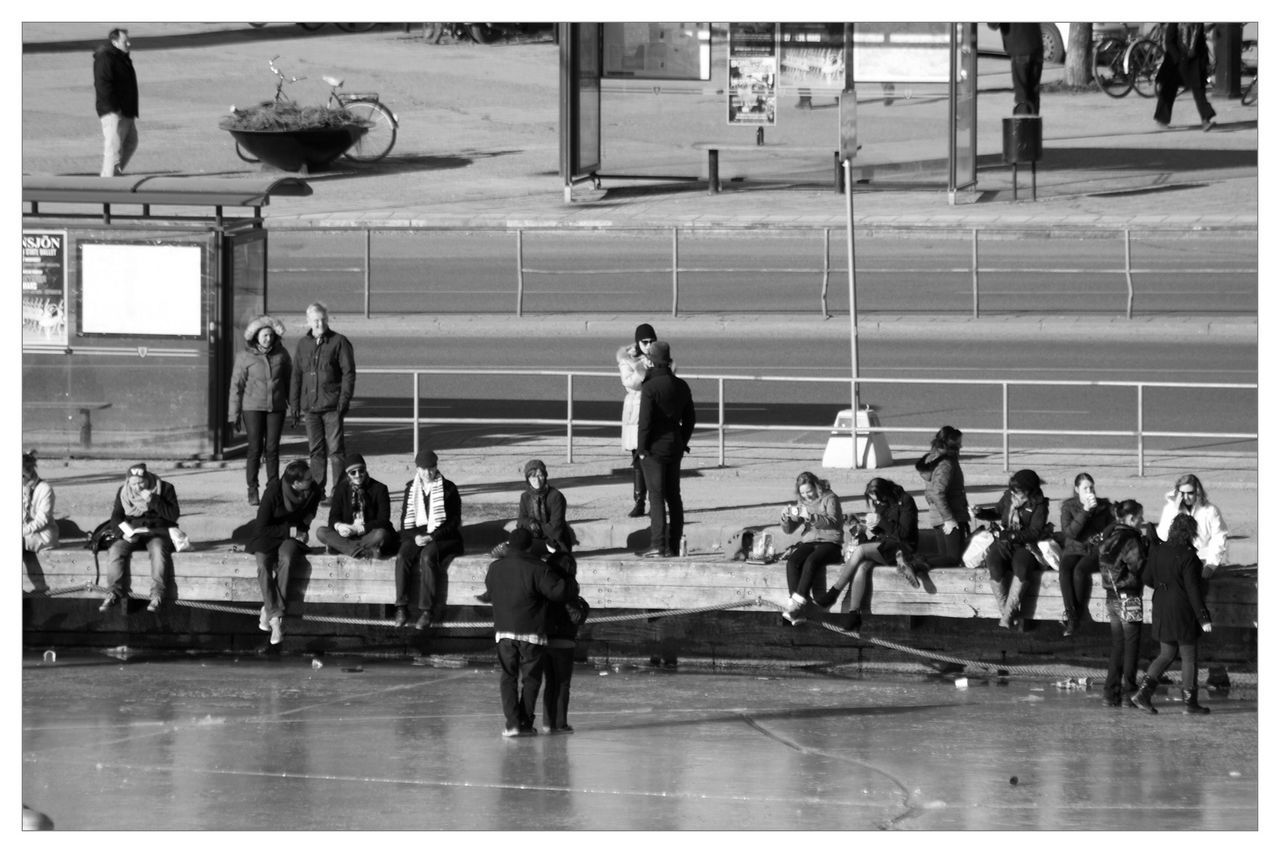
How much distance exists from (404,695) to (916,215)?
1587 cm

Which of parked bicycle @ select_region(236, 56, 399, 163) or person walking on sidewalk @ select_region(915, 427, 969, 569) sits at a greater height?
parked bicycle @ select_region(236, 56, 399, 163)

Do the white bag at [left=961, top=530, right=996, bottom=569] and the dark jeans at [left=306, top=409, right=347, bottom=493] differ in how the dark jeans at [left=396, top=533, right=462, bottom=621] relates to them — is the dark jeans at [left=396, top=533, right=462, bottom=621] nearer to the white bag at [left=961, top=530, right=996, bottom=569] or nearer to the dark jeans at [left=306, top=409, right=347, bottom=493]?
the dark jeans at [left=306, top=409, right=347, bottom=493]

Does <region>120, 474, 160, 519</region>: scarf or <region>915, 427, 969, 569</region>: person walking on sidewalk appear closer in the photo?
<region>915, 427, 969, 569</region>: person walking on sidewalk

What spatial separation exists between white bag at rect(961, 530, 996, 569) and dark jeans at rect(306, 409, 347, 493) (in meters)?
4.77

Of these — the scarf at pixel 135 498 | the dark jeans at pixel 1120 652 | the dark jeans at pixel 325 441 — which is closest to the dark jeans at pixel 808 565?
the dark jeans at pixel 1120 652

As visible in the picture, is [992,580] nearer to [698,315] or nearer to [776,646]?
[776,646]

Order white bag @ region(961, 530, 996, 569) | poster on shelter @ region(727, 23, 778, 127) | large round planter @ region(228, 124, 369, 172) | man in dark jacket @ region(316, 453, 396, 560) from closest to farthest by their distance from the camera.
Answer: white bag @ region(961, 530, 996, 569) < man in dark jacket @ region(316, 453, 396, 560) < poster on shelter @ region(727, 23, 778, 127) < large round planter @ region(228, 124, 369, 172)

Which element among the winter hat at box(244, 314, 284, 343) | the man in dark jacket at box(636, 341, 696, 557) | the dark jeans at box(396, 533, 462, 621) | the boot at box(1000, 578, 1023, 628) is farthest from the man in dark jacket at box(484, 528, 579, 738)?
the winter hat at box(244, 314, 284, 343)

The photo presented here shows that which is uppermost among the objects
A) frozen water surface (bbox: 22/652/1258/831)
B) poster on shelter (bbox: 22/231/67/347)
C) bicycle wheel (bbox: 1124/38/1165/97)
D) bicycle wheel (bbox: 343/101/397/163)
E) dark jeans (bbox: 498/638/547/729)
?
bicycle wheel (bbox: 1124/38/1165/97)

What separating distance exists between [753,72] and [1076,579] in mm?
17725

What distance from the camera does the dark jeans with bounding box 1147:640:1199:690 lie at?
45.4 ft

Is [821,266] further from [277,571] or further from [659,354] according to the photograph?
[277,571]

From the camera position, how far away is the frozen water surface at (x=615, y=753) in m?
11.8

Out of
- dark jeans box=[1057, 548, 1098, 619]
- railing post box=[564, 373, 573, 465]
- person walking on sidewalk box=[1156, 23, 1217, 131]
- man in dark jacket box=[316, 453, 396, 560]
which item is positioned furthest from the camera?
person walking on sidewalk box=[1156, 23, 1217, 131]
